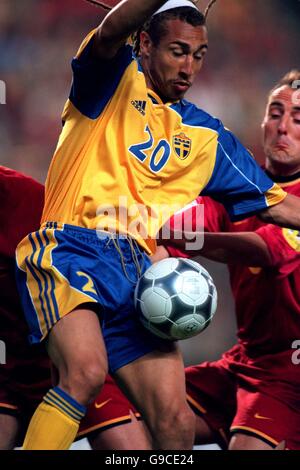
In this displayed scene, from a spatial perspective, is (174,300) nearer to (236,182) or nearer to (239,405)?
(236,182)

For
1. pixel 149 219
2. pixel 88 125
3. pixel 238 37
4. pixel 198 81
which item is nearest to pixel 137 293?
pixel 149 219

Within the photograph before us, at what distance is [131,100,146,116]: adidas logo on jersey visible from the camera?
3361 mm

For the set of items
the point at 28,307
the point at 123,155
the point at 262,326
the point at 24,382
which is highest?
the point at 123,155

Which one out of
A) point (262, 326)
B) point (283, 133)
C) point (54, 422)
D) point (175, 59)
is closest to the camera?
point (54, 422)

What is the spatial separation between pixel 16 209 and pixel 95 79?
83 centimetres

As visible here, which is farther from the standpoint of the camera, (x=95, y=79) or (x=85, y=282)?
(x=95, y=79)

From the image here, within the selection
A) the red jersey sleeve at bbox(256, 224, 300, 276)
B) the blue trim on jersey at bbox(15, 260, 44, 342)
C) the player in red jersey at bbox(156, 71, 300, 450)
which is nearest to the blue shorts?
the blue trim on jersey at bbox(15, 260, 44, 342)

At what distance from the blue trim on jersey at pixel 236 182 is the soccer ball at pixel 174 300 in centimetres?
54

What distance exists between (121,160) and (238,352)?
1.54 meters

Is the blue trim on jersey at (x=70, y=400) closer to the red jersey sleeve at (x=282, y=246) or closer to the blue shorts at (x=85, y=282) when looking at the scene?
the blue shorts at (x=85, y=282)

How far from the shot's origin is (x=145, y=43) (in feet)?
12.1

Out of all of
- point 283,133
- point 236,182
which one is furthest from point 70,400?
point 283,133

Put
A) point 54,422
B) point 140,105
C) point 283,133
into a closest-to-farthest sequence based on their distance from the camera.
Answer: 1. point 54,422
2. point 140,105
3. point 283,133

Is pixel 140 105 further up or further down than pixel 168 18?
further down
